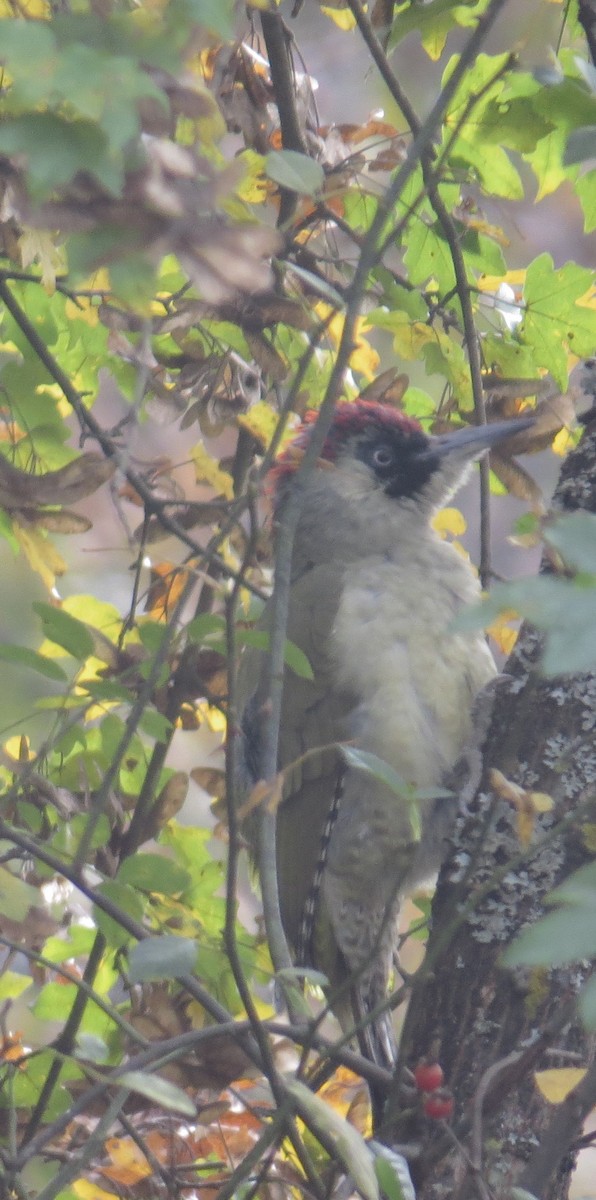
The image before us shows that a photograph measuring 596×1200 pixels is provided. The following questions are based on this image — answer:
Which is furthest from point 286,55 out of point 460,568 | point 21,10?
point 460,568

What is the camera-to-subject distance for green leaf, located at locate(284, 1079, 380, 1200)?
1583 millimetres

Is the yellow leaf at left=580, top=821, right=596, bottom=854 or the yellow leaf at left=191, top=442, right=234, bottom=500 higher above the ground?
the yellow leaf at left=191, top=442, right=234, bottom=500

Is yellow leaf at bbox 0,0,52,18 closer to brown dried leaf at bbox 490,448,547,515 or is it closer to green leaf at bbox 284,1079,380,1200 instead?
brown dried leaf at bbox 490,448,547,515

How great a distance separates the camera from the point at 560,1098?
6.20ft

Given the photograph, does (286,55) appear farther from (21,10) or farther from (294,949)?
(294,949)

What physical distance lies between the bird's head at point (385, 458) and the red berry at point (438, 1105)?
1.87 meters

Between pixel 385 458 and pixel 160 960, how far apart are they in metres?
2.40

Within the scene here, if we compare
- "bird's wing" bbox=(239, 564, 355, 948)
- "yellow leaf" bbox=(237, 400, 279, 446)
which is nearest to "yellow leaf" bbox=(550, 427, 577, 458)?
"bird's wing" bbox=(239, 564, 355, 948)

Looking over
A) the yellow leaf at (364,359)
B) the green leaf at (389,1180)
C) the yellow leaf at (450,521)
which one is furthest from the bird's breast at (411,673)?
the green leaf at (389,1180)

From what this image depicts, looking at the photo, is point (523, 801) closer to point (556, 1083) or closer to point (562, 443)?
point (556, 1083)

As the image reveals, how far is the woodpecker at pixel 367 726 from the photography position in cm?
319

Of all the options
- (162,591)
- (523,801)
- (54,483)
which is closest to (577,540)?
(523,801)

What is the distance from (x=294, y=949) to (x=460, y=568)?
1.02 m

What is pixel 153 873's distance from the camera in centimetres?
220
